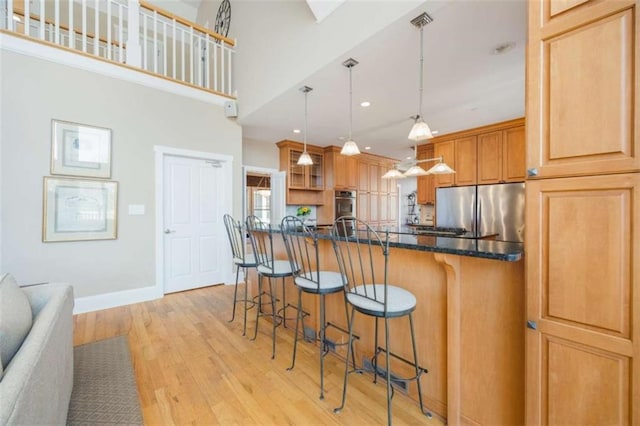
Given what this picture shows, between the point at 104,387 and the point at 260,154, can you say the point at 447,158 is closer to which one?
the point at 260,154

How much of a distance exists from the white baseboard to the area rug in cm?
105

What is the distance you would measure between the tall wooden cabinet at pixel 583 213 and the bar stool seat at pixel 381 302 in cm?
53

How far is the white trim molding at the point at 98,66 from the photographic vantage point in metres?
2.81

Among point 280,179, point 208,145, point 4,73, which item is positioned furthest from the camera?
point 280,179

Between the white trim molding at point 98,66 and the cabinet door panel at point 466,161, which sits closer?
the white trim molding at point 98,66

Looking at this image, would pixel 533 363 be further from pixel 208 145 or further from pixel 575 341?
pixel 208 145

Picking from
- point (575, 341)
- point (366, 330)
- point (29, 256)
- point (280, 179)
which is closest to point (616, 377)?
point (575, 341)

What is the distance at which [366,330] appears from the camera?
2.00m

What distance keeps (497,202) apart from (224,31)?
5.65m

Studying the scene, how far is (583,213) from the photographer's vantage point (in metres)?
1.04

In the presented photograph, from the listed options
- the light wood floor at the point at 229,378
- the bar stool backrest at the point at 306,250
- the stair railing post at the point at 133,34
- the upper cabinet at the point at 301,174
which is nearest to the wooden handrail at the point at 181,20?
the stair railing post at the point at 133,34

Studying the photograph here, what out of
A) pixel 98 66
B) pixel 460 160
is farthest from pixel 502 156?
pixel 98 66

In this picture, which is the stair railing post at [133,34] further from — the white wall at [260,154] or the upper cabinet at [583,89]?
the upper cabinet at [583,89]

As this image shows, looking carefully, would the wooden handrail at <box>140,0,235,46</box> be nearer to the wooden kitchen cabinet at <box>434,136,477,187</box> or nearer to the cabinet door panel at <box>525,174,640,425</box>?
the wooden kitchen cabinet at <box>434,136,477,187</box>
